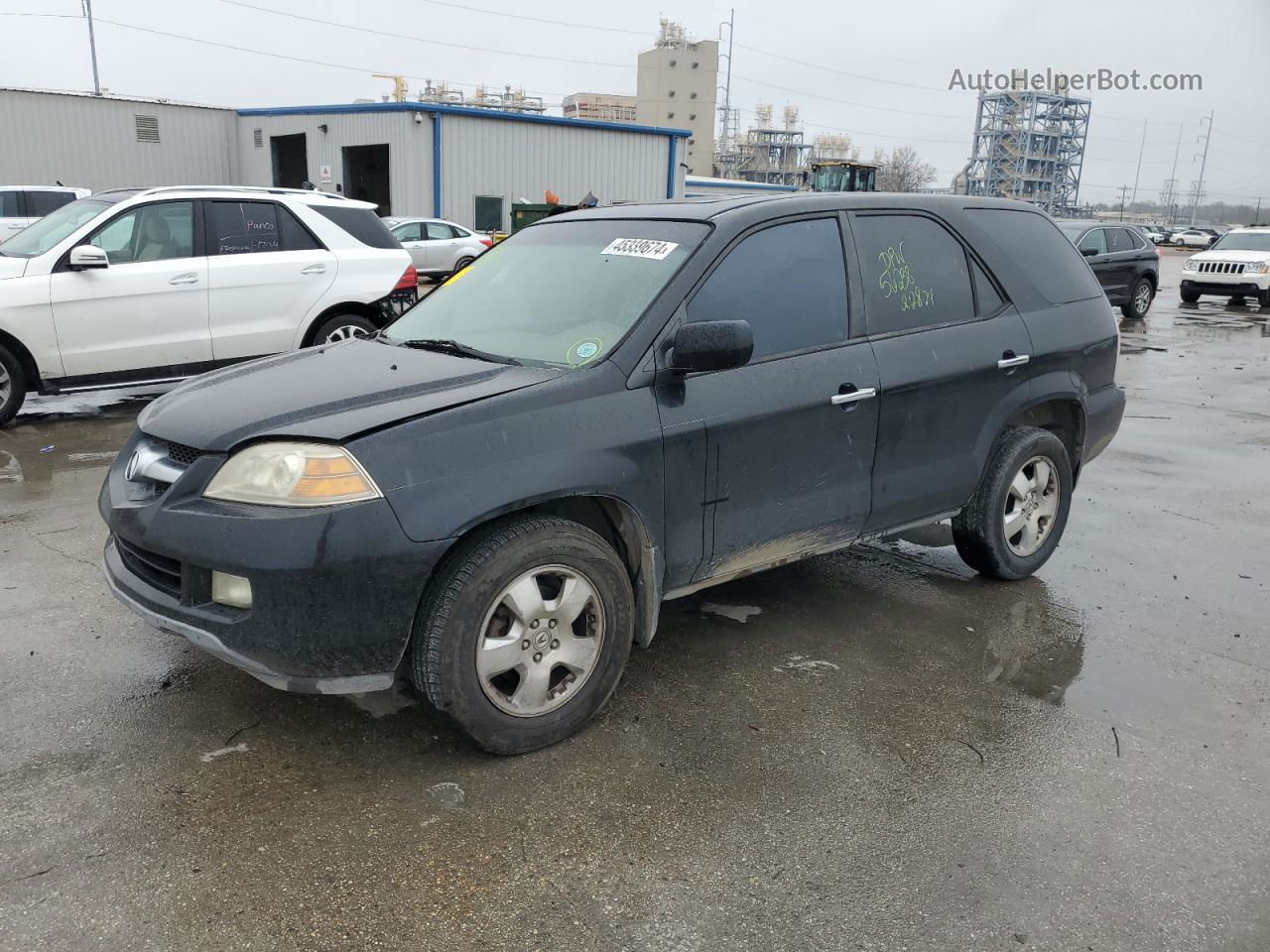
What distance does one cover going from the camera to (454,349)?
359cm

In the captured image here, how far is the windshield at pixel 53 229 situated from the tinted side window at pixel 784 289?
6030 millimetres

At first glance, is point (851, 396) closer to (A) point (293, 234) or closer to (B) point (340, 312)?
(B) point (340, 312)

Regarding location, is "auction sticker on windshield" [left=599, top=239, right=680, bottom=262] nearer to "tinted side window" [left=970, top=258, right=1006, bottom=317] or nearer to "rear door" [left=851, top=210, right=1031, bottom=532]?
"rear door" [left=851, top=210, right=1031, bottom=532]

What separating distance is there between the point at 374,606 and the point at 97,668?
156 centimetres

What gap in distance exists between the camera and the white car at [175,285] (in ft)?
23.6

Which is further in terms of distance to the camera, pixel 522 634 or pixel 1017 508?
pixel 1017 508

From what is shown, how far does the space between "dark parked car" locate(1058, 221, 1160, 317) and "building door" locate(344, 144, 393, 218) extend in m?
18.0

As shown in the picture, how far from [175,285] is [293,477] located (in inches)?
221

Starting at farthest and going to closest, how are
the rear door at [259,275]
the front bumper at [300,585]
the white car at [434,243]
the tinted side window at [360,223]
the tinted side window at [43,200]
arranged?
the white car at [434,243]
the tinted side window at [43,200]
the tinted side window at [360,223]
the rear door at [259,275]
the front bumper at [300,585]

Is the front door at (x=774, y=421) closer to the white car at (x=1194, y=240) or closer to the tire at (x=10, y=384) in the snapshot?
the tire at (x=10, y=384)

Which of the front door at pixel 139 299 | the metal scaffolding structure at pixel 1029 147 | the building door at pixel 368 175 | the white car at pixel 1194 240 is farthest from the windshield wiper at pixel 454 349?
the metal scaffolding structure at pixel 1029 147

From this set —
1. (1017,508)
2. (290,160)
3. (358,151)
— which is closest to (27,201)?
(358,151)

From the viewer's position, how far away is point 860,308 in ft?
12.7

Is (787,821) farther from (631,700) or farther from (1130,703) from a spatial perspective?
(1130,703)
